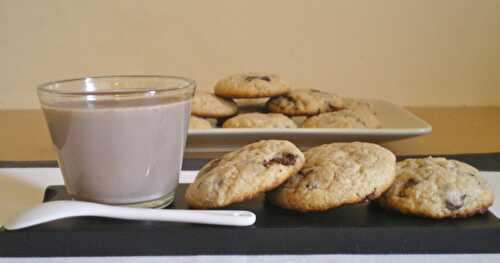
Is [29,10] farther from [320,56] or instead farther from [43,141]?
[320,56]

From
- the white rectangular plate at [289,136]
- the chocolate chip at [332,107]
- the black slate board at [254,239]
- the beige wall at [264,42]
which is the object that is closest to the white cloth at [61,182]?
the black slate board at [254,239]

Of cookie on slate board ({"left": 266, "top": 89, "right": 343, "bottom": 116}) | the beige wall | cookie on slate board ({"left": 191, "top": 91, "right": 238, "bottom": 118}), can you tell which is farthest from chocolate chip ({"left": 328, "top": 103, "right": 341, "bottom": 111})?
the beige wall

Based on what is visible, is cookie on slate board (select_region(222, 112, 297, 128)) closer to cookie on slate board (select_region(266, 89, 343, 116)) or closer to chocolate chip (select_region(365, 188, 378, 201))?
cookie on slate board (select_region(266, 89, 343, 116))

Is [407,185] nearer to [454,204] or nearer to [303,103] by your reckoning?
[454,204]

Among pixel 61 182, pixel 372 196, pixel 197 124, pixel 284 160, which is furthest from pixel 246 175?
pixel 197 124

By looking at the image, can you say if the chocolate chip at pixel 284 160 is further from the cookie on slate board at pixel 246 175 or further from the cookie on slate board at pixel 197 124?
the cookie on slate board at pixel 197 124

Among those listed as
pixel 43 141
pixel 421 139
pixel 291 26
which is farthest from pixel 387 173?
pixel 291 26
